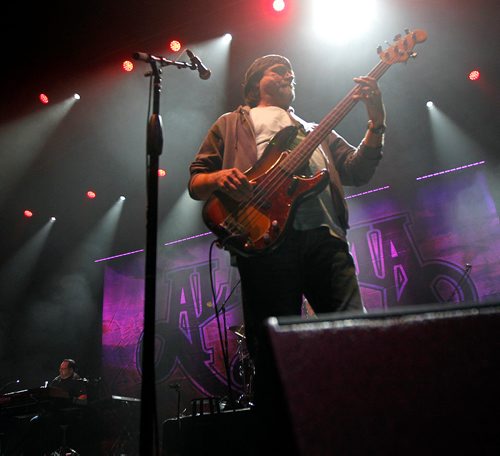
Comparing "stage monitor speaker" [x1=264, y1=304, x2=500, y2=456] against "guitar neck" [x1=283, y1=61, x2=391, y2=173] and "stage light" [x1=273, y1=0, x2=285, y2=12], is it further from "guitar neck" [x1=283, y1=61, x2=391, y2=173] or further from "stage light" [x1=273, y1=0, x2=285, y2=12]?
"stage light" [x1=273, y1=0, x2=285, y2=12]

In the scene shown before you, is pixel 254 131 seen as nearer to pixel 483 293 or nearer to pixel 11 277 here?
pixel 483 293

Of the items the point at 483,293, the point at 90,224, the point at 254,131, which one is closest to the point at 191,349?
the point at 90,224

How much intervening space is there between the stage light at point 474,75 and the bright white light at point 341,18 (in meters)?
1.79

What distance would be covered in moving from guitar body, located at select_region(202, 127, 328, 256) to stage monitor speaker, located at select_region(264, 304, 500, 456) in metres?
1.23

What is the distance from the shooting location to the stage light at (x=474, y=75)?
6.19 metres

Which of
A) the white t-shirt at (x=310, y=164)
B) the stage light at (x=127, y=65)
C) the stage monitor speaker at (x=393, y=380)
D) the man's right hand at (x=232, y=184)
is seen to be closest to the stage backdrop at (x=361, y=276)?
the stage light at (x=127, y=65)

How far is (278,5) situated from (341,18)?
87cm

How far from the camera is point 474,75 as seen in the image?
6.23 meters

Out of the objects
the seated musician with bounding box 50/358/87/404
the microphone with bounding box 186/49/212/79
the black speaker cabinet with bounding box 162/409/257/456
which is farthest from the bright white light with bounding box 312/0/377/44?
the seated musician with bounding box 50/358/87/404

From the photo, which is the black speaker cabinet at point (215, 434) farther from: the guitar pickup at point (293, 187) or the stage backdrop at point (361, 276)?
the stage backdrop at point (361, 276)

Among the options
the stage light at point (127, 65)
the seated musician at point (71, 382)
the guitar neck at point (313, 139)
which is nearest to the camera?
the guitar neck at point (313, 139)

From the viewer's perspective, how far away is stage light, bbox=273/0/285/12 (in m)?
5.45

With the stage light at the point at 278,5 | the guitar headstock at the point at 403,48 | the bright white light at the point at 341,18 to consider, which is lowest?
the guitar headstock at the point at 403,48

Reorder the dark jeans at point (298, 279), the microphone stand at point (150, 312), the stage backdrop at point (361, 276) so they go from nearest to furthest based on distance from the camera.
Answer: the microphone stand at point (150, 312), the dark jeans at point (298, 279), the stage backdrop at point (361, 276)
